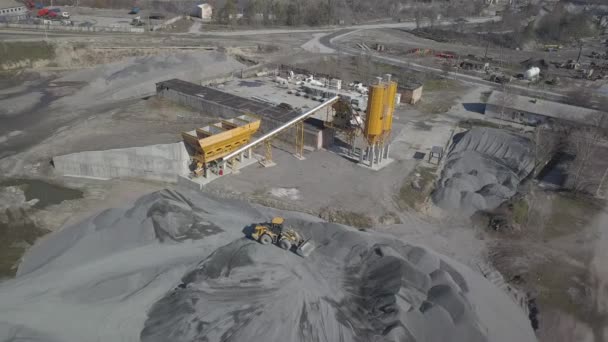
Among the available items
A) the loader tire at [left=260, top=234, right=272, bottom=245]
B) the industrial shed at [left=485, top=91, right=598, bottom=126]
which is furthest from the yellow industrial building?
the industrial shed at [left=485, top=91, right=598, bottom=126]

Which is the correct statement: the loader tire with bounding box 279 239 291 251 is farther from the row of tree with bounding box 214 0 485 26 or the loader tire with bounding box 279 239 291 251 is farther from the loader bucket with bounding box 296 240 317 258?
the row of tree with bounding box 214 0 485 26

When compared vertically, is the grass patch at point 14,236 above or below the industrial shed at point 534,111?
below

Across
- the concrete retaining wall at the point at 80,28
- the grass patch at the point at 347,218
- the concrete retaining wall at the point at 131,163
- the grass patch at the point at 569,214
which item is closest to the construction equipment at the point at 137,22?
the concrete retaining wall at the point at 80,28

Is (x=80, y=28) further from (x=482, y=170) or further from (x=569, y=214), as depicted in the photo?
(x=569, y=214)

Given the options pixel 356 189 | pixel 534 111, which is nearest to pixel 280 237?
pixel 356 189

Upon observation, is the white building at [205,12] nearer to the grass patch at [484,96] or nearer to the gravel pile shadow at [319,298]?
the grass patch at [484,96]

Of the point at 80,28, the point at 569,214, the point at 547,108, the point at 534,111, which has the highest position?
the point at 80,28

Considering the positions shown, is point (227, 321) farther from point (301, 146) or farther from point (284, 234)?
point (301, 146)

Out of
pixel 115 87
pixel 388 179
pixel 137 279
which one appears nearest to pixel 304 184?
pixel 388 179
